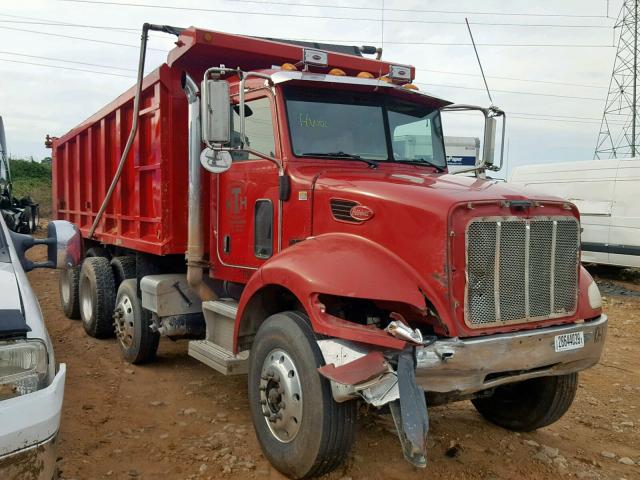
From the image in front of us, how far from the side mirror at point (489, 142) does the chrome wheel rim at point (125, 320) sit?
12.3 feet

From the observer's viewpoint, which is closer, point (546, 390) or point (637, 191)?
point (546, 390)

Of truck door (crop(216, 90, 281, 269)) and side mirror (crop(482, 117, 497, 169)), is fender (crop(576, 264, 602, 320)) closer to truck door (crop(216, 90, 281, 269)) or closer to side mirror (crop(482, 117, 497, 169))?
side mirror (crop(482, 117, 497, 169))

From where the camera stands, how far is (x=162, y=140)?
17.8 ft

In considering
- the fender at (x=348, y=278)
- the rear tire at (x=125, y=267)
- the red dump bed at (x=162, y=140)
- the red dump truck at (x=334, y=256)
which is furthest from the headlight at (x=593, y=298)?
the rear tire at (x=125, y=267)

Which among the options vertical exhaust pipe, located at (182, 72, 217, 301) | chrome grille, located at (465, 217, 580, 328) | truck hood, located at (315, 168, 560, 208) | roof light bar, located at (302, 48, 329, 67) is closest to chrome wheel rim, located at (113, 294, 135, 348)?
vertical exhaust pipe, located at (182, 72, 217, 301)

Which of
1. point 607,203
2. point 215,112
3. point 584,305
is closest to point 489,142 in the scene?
point 584,305

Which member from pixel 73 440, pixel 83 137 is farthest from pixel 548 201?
pixel 83 137

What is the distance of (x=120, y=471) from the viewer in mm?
3732

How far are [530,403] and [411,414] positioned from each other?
1860 millimetres

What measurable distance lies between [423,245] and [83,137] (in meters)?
6.34

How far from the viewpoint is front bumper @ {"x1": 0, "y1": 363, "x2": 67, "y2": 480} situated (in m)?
2.20

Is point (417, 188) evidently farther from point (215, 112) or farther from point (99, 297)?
point (99, 297)

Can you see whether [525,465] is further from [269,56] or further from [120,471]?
[269,56]

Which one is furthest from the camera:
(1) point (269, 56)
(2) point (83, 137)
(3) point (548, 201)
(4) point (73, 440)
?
(2) point (83, 137)
